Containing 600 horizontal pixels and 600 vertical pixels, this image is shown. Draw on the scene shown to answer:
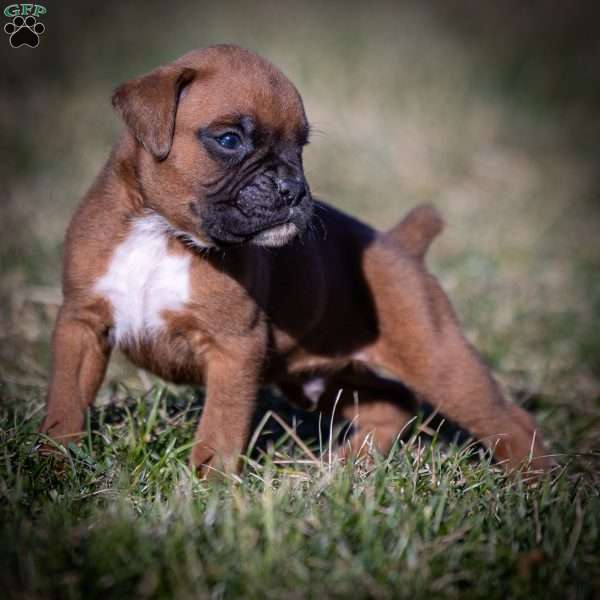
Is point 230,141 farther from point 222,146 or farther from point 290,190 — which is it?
point 290,190

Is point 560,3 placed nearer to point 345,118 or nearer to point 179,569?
point 345,118

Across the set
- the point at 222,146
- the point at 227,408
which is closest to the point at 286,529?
the point at 227,408

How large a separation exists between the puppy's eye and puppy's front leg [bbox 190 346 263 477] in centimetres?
102

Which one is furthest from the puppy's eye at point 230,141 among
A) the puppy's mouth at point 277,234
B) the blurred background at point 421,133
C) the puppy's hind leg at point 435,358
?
the blurred background at point 421,133

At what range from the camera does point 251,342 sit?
4574 mm

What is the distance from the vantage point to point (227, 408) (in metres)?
4.51

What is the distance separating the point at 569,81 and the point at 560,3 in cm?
349

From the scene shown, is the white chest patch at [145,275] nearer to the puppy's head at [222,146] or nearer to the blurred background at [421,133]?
the puppy's head at [222,146]

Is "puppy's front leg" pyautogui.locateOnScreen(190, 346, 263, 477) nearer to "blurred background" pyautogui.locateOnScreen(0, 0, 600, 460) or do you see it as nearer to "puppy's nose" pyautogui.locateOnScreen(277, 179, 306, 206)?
"puppy's nose" pyautogui.locateOnScreen(277, 179, 306, 206)

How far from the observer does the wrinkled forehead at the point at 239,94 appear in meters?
4.24

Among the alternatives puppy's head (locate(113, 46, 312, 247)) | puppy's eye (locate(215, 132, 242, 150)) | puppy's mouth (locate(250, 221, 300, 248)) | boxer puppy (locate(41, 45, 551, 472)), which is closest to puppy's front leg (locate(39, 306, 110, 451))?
boxer puppy (locate(41, 45, 551, 472))

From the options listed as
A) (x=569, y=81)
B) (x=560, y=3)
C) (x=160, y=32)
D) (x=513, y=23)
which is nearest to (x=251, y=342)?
(x=160, y=32)

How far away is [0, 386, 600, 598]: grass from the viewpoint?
3127 mm

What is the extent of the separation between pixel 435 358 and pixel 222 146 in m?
1.92
